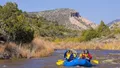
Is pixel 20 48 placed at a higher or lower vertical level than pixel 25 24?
lower

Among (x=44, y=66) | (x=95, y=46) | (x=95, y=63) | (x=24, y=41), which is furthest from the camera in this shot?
(x=95, y=46)

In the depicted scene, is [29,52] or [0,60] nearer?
[0,60]

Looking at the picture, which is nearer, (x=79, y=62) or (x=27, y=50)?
(x=79, y=62)

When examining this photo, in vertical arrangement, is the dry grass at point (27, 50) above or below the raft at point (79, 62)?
above

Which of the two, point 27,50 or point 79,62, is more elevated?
point 27,50

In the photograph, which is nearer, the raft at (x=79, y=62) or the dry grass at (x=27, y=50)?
the raft at (x=79, y=62)

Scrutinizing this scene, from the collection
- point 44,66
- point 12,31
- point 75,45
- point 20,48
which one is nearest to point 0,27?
point 12,31

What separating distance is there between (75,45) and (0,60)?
33.4 m

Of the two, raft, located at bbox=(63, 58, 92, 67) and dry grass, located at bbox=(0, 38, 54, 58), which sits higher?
dry grass, located at bbox=(0, 38, 54, 58)

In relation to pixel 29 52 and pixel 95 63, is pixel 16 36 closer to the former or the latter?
Answer: pixel 29 52

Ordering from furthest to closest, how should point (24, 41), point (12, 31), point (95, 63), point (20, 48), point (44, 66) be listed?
point (24, 41) → point (12, 31) → point (20, 48) → point (95, 63) → point (44, 66)

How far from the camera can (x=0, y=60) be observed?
123 feet

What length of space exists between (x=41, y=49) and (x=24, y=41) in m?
2.62

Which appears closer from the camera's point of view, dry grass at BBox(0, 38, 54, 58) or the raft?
the raft
